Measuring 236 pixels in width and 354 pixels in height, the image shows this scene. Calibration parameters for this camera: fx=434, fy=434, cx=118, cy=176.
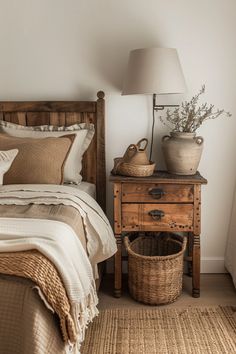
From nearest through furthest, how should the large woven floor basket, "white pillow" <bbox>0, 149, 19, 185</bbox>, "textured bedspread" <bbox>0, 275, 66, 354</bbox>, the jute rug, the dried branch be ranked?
"textured bedspread" <bbox>0, 275, 66, 354</bbox> → the jute rug → "white pillow" <bbox>0, 149, 19, 185</bbox> → the large woven floor basket → the dried branch

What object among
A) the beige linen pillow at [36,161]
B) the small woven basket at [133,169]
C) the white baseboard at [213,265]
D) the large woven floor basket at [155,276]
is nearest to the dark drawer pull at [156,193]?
the small woven basket at [133,169]

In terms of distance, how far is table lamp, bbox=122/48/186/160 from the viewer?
2555 mm

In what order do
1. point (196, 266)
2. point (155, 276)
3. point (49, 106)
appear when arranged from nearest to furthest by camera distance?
point (155, 276), point (196, 266), point (49, 106)

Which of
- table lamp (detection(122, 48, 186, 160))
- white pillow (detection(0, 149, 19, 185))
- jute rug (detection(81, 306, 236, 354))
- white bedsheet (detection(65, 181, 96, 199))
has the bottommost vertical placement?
jute rug (detection(81, 306, 236, 354))

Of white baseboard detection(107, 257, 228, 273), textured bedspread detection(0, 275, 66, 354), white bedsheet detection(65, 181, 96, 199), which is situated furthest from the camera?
white baseboard detection(107, 257, 228, 273)

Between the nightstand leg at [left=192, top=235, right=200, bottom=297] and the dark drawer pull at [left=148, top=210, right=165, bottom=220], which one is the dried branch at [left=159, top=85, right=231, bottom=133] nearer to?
the dark drawer pull at [left=148, top=210, right=165, bottom=220]

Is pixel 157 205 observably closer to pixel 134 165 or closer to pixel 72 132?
pixel 134 165

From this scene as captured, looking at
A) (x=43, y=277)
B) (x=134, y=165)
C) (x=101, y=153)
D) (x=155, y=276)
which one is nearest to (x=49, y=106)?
(x=101, y=153)

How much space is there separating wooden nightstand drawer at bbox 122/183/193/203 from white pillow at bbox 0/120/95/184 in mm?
358

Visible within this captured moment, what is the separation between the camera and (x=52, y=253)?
1507 mm

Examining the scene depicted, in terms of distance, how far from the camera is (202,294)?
274cm

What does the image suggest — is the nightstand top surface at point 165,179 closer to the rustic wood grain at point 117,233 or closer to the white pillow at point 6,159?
the rustic wood grain at point 117,233

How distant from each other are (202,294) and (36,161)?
1324 mm

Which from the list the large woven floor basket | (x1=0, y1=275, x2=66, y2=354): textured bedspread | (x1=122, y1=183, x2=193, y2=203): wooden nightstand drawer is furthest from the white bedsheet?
(x1=0, y1=275, x2=66, y2=354): textured bedspread
